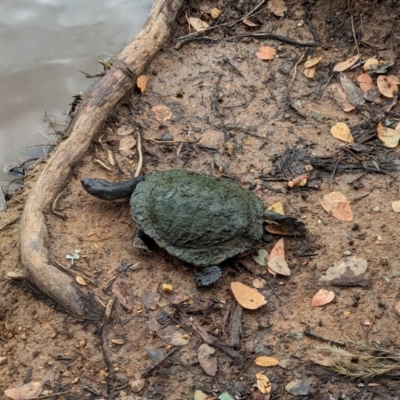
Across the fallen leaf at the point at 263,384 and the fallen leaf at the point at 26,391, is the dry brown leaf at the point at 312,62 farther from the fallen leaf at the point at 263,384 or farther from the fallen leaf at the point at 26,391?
the fallen leaf at the point at 26,391

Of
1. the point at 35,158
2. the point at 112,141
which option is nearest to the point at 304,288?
the point at 112,141

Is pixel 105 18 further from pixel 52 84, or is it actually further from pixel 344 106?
pixel 344 106

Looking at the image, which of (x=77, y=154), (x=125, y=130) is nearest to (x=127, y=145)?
(x=125, y=130)

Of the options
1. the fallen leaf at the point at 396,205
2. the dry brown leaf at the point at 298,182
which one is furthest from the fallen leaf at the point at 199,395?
the fallen leaf at the point at 396,205

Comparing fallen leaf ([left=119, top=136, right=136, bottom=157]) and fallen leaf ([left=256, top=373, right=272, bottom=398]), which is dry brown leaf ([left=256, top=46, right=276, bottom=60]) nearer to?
fallen leaf ([left=119, top=136, right=136, bottom=157])

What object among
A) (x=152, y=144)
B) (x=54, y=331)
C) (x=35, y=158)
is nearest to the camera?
(x=54, y=331)

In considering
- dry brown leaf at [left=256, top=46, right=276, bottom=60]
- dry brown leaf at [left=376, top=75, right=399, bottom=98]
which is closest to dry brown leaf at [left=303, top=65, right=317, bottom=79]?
dry brown leaf at [left=256, top=46, right=276, bottom=60]

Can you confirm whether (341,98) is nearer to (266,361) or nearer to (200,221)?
(200,221)
